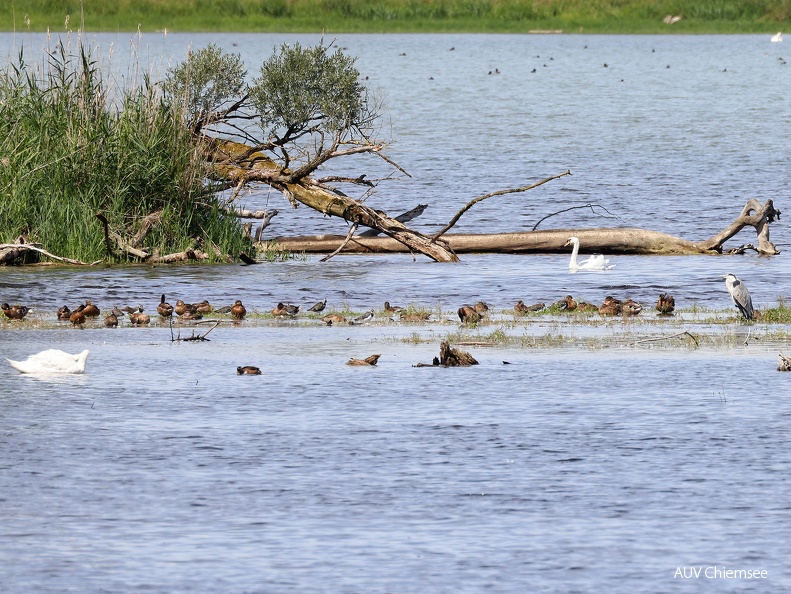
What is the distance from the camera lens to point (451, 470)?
11055 mm

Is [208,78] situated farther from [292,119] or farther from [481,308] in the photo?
[481,308]

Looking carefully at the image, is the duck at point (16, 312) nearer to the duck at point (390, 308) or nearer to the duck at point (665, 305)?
the duck at point (390, 308)

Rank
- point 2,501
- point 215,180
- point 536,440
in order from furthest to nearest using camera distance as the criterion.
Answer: point 215,180, point 536,440, point 2,501

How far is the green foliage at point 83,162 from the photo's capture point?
2258 cm

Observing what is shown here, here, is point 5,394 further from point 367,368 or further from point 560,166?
point 560,166

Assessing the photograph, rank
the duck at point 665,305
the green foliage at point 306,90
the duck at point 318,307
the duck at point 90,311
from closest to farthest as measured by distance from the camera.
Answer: the duck at point 90,311 < the duck at point 665,305 < the duck at point 318,307 < the green foliage at point 306,90

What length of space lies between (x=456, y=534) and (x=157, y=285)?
1269cm

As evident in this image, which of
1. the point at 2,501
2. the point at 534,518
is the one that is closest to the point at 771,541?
the point at 534,518

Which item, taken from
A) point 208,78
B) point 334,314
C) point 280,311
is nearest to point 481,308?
point 334,314

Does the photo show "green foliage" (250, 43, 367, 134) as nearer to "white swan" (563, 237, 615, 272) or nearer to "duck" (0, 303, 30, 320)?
"white swan" (563, 237, 615, 272)

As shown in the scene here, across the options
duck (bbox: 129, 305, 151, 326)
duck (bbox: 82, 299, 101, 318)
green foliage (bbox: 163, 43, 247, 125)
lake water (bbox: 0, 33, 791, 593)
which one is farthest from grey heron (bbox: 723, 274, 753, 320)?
green foliage (bbox: 163, 43, 247, 125)

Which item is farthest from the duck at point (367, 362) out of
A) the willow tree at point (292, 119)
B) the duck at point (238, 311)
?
the willow tree at point (292, 119)

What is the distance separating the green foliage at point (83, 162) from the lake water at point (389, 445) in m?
0.76

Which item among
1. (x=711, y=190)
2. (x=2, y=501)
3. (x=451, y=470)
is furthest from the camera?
(x=711, y=190)
